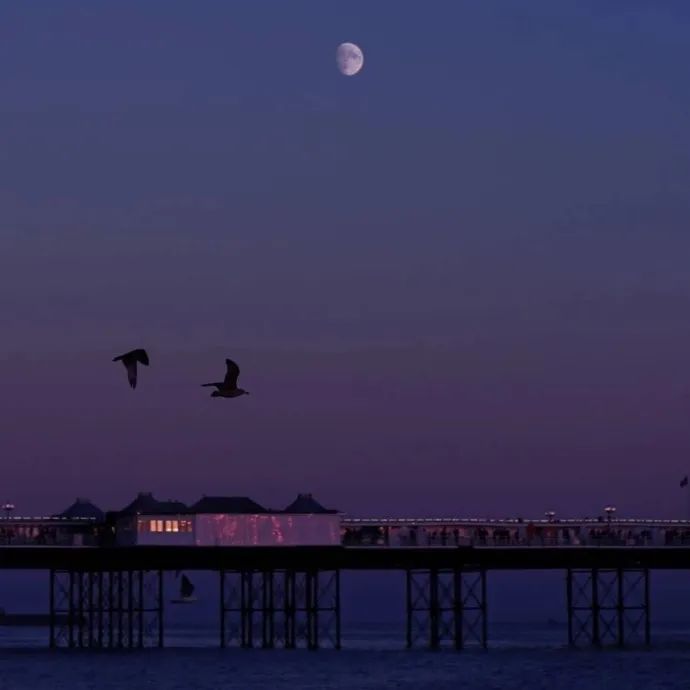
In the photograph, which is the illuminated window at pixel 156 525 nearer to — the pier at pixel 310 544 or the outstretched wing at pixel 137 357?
the pier at pixel 310 544

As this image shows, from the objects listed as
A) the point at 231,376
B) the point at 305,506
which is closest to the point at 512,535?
the point at 305,506

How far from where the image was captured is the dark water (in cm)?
9025

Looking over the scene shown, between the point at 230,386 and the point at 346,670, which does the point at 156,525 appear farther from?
the point at 230,386

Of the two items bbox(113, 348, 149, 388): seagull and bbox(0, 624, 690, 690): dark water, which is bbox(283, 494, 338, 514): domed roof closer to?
Answer: bbox(0, 624, 690, 690): dark water

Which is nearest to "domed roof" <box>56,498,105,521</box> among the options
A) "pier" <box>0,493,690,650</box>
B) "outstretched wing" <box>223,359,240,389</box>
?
"pier" <box>0,493,690,650</box>

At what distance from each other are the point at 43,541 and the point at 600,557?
90.9 feet

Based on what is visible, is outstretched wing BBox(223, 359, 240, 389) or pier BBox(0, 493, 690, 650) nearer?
→ outstretched wing BBox(223, 359, 240, 389)

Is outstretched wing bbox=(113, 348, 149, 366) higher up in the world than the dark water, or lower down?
higher up

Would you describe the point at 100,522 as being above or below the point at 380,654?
above

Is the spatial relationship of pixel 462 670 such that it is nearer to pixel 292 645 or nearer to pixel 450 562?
pixel 450 562

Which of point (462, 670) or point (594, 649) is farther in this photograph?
point (594, 649)

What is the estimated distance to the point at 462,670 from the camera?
9912 cm

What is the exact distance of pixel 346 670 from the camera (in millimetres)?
100188

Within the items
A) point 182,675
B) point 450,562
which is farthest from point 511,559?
point 182,675
